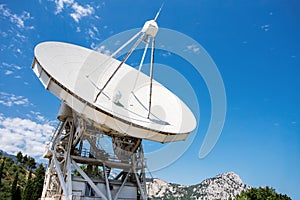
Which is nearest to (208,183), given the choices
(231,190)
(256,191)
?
(231,190)

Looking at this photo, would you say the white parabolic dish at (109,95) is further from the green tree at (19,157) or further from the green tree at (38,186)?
the green tree at (19,157)

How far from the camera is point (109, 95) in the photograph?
1516cm

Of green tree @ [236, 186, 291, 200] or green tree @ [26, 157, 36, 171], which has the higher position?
green tree @ [26, 157, 36, 171]

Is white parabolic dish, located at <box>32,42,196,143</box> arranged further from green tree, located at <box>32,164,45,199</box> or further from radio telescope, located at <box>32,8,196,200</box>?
green tree, located at <box>32,164,45,199</box>

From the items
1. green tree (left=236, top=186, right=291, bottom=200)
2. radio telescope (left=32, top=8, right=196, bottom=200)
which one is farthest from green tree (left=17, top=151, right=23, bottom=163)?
radio telescope (left=32, top=8, right=196, bottom=200)

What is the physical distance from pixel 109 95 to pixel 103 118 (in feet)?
8.98

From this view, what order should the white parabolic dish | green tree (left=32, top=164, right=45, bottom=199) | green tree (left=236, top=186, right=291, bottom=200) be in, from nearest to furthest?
the white parabolic dish, green tree (left=236, top=186, right=291, bottom=200), green tree (left=32, top=164, right=45, bottom=199)

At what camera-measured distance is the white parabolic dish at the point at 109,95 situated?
12.6 m

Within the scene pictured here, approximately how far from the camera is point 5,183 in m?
51.9

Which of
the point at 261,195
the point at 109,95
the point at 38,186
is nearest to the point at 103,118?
the point at 109,95

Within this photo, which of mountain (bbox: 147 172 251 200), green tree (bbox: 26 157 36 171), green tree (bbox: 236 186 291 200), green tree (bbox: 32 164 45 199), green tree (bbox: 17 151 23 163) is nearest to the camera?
green tree (bbox: 236 186 291 200)

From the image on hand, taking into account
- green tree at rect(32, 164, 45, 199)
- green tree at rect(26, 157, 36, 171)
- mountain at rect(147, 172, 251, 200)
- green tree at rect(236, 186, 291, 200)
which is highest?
green tree at rect(26, 157, 36, 171)

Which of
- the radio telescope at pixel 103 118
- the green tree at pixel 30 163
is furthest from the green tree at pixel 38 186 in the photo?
the green tree at pixel 30 163

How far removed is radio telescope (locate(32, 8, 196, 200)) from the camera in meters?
12.8
